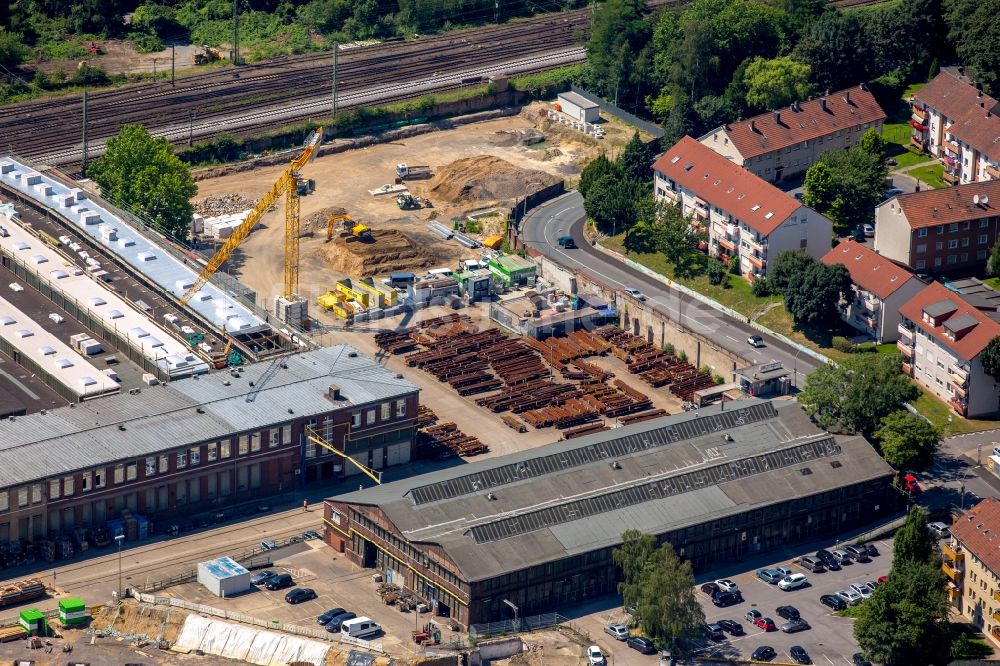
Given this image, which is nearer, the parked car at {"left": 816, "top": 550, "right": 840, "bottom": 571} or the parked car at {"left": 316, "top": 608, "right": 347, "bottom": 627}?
the parked car at {"left": 316, "top": 608, "right": 347, "bottom": 627}

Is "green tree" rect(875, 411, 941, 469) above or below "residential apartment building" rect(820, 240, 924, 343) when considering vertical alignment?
below

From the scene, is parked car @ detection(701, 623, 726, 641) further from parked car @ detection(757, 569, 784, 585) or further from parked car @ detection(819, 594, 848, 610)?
parked car @ detection(819, 594, 848, 610)

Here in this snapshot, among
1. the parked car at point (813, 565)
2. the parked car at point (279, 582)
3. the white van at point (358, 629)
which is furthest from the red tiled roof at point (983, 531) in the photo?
the parked car at point (279, 582)

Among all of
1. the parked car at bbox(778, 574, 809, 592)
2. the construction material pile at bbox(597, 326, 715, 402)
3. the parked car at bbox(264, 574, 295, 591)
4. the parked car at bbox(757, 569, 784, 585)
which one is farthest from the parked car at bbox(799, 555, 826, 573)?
the parked car at bbox(264, 574, 295, 591)

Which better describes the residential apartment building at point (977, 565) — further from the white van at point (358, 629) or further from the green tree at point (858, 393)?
the white van at point (358, 629)

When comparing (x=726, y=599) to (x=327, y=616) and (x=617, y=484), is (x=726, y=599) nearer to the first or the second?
(x=617, y=484)

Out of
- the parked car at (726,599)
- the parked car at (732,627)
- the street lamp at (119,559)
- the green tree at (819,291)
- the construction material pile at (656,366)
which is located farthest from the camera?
the green tree at (819,291)
